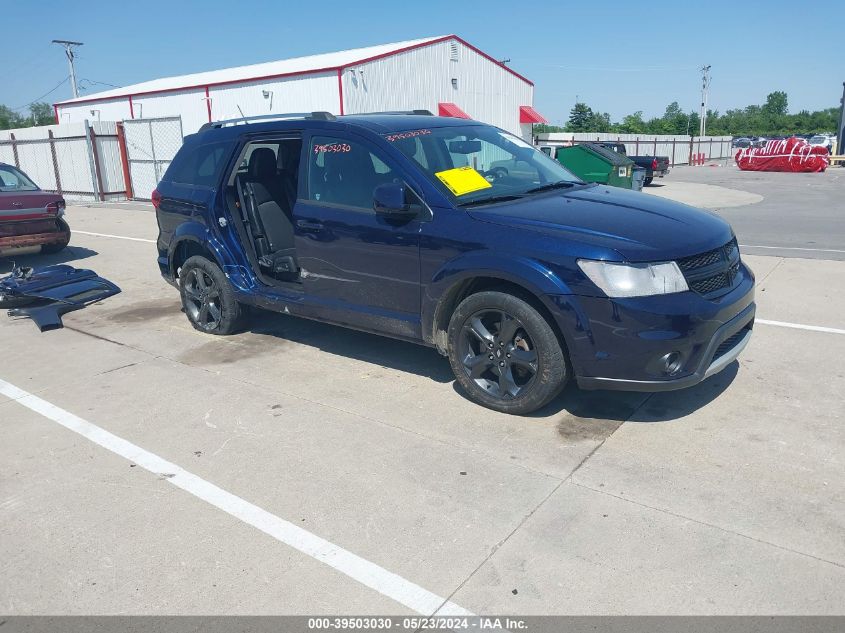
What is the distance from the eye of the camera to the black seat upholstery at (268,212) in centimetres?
592

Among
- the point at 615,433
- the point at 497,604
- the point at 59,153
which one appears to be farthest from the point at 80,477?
the point at 59,153

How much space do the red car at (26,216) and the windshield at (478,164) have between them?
7641 mm

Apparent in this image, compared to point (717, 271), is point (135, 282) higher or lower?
lower

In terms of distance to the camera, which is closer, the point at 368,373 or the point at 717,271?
the point at 717,271

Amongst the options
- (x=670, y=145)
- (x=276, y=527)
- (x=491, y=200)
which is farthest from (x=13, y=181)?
(x=670, y=145)

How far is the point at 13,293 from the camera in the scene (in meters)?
7.57

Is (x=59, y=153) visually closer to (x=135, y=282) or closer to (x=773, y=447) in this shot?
(x=135, y=282)

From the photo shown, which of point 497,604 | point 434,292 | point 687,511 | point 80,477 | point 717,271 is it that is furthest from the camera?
point 434,292

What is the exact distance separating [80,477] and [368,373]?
2140 mm

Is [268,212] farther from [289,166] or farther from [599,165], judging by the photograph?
[599,165]

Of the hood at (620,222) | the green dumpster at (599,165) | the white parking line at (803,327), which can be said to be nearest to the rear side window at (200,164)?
the hood at (620,222)

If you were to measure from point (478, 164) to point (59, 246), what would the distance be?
348 inches

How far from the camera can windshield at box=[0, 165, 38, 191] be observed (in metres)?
10.4

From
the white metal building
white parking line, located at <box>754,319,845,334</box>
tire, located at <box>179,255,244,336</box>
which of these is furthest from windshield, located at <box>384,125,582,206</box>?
the white metal building
